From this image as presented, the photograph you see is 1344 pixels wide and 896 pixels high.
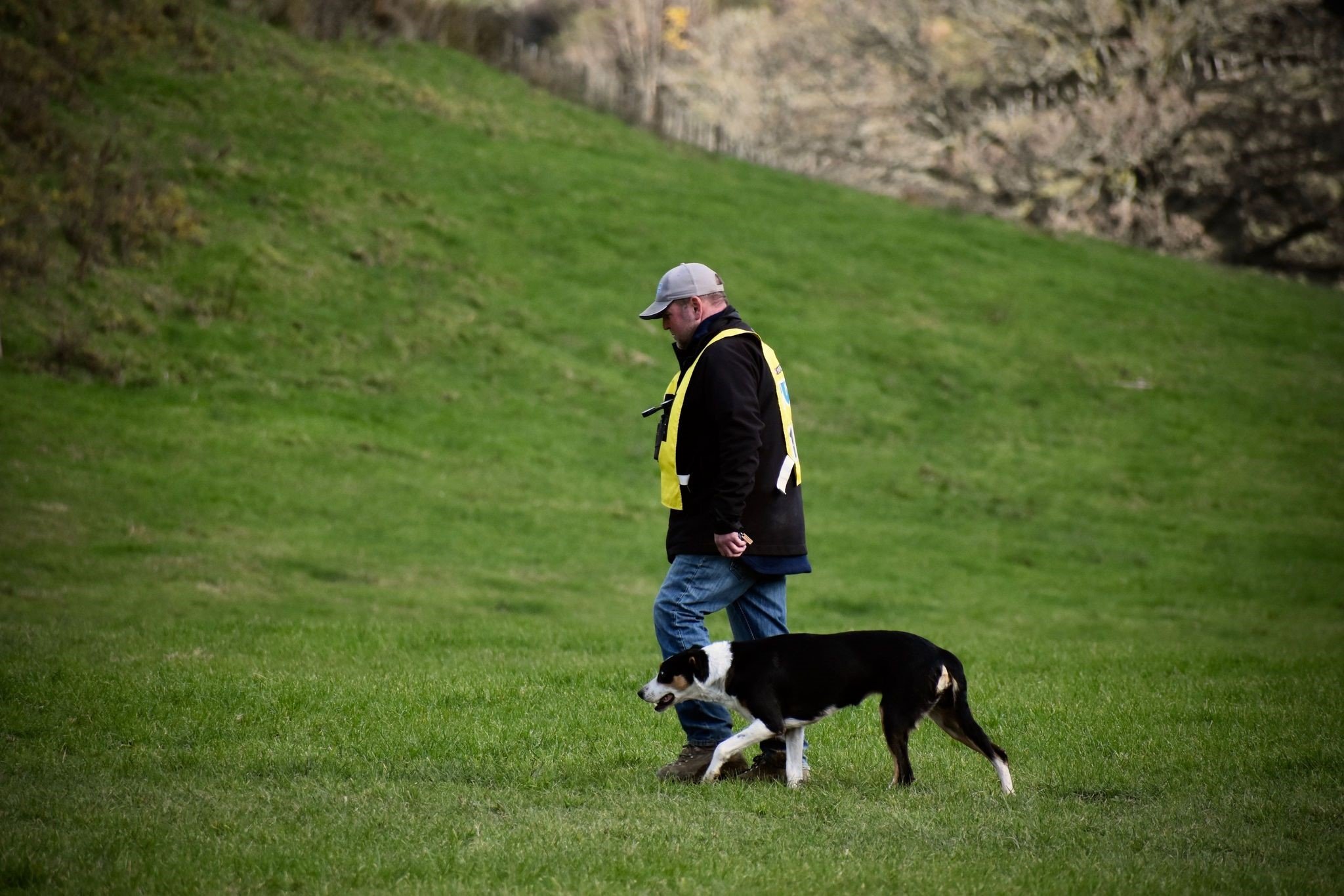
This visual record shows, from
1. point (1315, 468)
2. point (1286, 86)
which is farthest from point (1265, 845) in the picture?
point (1286, 86)

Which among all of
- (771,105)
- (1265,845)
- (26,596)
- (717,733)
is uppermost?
(771,105)

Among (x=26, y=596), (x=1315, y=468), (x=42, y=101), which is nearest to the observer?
(x=26, y=596)

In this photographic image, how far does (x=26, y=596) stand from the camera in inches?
634

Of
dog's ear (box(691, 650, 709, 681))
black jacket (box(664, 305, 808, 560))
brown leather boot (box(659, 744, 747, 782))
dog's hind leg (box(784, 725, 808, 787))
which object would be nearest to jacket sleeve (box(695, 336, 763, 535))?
black jacket (box(664, 305, 808, 560))

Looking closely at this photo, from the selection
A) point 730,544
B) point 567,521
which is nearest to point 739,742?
point 730,544

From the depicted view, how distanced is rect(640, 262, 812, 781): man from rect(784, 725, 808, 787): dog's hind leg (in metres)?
0.31

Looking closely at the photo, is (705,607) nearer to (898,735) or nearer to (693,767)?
(693,767)

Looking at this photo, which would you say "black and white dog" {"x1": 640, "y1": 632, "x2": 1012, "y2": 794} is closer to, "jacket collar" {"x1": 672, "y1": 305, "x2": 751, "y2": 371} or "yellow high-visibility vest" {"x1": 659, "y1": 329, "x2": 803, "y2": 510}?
"yellow high-visibility vest" {"x1": 659, "y1": 329, "x2": 803, "y2": 510}

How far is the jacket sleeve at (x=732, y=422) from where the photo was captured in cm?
758

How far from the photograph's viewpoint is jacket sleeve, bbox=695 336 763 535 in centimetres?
758

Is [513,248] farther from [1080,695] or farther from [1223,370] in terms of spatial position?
[1080,695]

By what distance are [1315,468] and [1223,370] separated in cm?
606

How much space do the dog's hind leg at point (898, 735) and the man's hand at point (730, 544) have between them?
1.23m

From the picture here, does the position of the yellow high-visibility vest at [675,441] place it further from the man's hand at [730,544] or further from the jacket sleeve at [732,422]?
the man's hand at [730,544]
